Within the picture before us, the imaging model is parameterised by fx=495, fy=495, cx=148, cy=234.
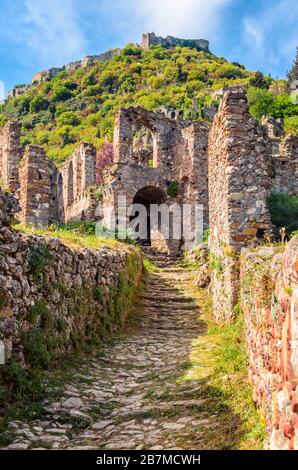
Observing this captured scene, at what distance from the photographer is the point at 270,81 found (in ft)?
260

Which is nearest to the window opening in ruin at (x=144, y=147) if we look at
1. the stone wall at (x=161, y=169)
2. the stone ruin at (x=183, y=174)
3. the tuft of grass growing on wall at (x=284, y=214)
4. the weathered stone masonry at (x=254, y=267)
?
the stone ruin at (x=183, y=174)

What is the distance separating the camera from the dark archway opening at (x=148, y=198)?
22.5m

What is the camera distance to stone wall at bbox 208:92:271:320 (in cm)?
902

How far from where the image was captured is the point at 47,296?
6.61 metres

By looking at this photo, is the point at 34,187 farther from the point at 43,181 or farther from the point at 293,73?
the point at 293,73

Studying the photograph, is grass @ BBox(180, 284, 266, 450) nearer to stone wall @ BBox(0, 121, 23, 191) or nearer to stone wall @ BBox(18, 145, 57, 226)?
stone wall @ BBox(18, 145, 57, 226)

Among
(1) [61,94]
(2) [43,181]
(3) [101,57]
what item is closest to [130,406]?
(2) [43,181]

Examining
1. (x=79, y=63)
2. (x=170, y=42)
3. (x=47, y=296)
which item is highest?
(x=170, y=42)

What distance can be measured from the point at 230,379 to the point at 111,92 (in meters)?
78.1

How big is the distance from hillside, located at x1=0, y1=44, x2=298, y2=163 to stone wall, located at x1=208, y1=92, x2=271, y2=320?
1851 inches

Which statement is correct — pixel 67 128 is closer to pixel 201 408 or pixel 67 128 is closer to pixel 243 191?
pixel 243 191

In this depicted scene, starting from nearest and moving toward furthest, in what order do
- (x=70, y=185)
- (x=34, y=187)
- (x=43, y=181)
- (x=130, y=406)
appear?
(x=130, y=406)
(x=34, y=187)
(x=43, y=181)
(x=70, y=185)

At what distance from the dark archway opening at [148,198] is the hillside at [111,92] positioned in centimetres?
3313
